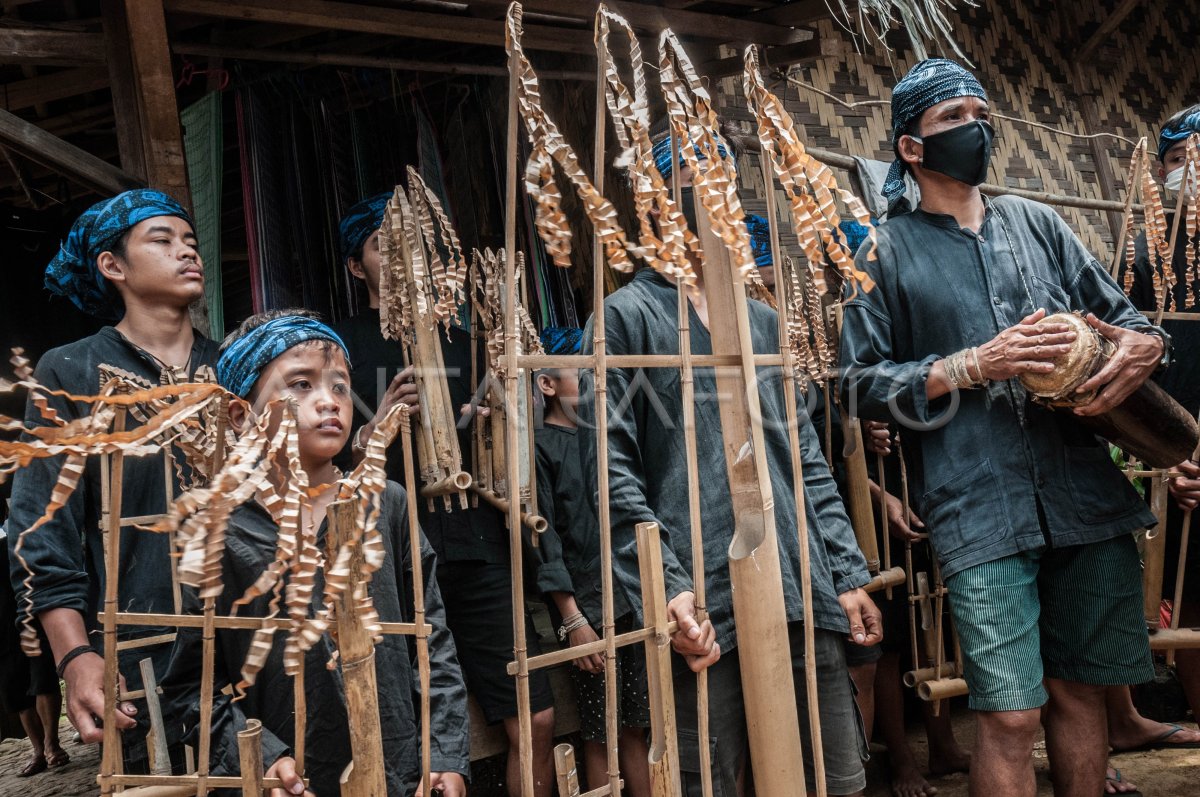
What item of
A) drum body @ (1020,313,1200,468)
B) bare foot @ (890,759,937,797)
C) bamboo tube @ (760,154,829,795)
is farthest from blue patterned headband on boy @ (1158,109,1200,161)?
bamboo tube @ (760,154,829,795)

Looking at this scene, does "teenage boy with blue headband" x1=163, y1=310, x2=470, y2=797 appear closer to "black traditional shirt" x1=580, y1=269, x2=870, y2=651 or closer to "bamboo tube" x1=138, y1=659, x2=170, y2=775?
"bamboo tube" x1=138, y1=659, x2=170, y2=775

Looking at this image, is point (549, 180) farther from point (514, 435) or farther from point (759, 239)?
point (759, 239)

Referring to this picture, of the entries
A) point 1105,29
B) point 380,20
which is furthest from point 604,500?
point 1105,29

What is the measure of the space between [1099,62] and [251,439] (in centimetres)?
611

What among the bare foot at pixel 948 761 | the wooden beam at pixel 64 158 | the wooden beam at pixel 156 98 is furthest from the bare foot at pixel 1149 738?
the wooden beam at pixel 64 158

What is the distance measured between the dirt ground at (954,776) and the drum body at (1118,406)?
149cm

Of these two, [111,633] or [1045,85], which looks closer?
[111,633]

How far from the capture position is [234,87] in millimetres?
4035

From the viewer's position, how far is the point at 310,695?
1851 millimetres

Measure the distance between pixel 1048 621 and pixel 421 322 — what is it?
176 centimetres

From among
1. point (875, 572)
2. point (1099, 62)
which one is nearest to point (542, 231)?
point (875, 572)

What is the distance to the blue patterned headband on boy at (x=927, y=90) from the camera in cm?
257

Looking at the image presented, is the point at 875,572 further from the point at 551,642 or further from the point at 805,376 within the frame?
the point at 551,642

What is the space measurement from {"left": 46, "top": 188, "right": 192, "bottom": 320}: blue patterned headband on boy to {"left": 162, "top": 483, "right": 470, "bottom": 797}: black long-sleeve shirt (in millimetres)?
1150
